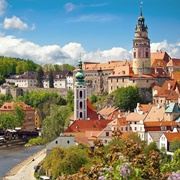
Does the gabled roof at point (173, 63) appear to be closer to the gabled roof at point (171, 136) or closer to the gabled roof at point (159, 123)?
the gabled roof at point (159, 123)

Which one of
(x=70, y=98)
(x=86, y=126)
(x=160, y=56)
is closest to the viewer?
(x=86, y=126)

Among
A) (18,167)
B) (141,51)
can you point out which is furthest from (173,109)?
(141,51)

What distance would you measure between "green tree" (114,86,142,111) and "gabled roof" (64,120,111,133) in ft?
50.3

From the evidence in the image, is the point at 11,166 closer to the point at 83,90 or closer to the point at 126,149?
the point at 83,90

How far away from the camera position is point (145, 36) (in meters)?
74.2

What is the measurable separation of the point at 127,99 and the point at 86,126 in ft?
58.3

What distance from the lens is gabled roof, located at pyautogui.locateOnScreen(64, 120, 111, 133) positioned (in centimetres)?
5044

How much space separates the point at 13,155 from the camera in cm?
5303

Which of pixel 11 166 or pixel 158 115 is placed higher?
pixel 158 115

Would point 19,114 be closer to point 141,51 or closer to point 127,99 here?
point 127,99

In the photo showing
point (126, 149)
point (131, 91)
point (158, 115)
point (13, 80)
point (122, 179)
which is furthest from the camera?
point (13, 80)

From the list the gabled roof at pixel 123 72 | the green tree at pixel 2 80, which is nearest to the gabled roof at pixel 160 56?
the gabled roof at pixel 123 72

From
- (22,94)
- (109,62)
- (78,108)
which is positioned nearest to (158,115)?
(78,108)

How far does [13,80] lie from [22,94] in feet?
46.3
